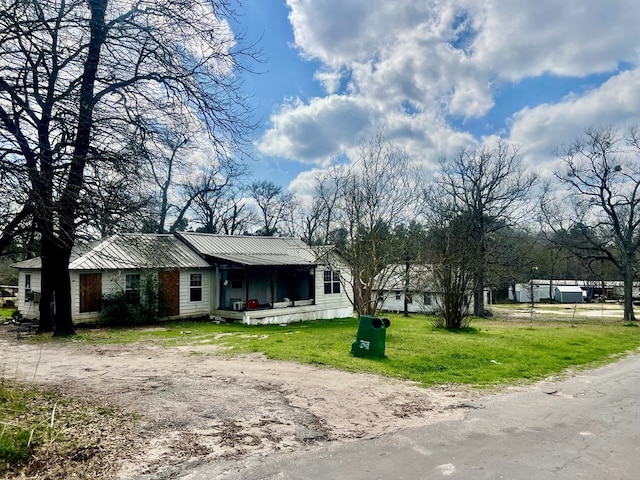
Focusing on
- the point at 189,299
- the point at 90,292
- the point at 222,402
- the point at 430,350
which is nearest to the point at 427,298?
the point at 430,350

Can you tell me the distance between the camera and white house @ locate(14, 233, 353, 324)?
685 inches

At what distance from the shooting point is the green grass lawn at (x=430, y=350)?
31.5 ft

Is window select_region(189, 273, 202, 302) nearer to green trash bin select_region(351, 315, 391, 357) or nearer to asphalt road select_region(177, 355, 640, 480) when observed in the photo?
green trash bin select_region(351, 315, 391, 357)

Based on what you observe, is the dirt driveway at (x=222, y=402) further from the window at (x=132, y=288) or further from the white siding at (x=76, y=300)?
the window at (x=132, y=288)

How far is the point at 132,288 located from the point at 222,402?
13518mm

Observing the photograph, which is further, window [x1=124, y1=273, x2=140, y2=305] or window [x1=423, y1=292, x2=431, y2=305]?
window [x1=423, y1=292, x2=431, y2=305]

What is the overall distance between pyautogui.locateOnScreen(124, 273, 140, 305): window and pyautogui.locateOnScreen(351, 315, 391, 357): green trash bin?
1162cm

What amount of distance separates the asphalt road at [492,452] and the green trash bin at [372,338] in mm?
3472

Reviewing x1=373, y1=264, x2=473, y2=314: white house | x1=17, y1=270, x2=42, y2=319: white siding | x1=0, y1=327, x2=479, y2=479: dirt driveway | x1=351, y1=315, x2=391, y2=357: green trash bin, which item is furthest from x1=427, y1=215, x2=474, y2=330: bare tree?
x1=17, y1=270, x2=42, y2=319: white siding

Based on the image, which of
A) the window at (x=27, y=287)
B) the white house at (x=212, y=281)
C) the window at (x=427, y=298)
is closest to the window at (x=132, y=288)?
the white house at (x=212, y=281)

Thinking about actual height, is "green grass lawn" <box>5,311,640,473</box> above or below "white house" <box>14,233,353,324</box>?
below

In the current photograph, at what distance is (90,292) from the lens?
1739 cm

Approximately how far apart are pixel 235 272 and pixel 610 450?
18674 millimetres

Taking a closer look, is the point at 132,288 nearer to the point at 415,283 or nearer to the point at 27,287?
the point at 27,287
